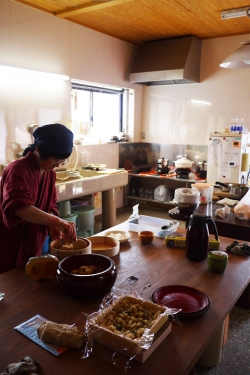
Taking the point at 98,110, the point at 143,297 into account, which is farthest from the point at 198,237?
the point at 98,110

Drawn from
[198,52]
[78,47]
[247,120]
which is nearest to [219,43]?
[198,52]

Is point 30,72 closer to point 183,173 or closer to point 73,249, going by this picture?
point 183,173

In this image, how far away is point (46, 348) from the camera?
1021mm

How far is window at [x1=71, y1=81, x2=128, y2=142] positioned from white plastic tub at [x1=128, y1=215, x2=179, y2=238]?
2.65 m

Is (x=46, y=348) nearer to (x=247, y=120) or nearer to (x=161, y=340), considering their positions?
(x=161, y=340)

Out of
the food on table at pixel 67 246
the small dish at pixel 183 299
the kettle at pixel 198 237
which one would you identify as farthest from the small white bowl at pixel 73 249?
the kettle at pixel 198 237

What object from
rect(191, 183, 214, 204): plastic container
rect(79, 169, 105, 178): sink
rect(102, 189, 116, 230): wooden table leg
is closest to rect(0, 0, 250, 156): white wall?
rect(79, 169, 105, 178): sink

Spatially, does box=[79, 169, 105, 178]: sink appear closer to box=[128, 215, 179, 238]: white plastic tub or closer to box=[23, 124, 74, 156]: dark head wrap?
box=[128, 215, 179, 238]: white plastic tub

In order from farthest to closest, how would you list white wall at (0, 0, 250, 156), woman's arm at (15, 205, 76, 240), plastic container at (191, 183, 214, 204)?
white wall at (0, 0, 250, 156) → plastic container at (191, 183, 214, 204) → woman's arm at (15, 205, 76, 240)

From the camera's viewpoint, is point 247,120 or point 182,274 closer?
point 182,274

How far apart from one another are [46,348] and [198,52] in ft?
16.2

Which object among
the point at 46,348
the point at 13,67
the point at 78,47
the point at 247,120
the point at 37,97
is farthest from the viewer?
the point at 247,120

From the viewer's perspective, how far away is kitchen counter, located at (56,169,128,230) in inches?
137

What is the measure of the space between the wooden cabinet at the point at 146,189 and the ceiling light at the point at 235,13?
2540 mm
